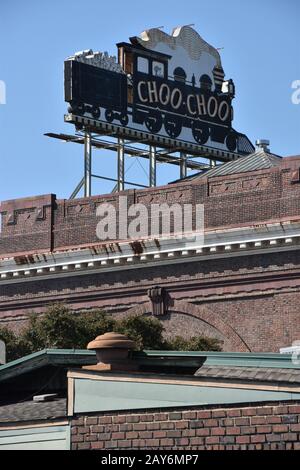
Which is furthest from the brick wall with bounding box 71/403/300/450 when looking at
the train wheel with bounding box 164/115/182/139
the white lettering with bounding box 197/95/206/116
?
the white lettering with bounding box 197/95/206/116

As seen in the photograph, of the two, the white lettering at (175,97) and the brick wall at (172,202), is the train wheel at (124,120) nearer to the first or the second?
the white lettering at (175,97)

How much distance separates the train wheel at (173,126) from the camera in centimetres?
7075

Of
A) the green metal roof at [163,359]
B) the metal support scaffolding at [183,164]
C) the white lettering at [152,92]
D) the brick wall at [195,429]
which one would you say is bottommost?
the brick wall at [195,429]

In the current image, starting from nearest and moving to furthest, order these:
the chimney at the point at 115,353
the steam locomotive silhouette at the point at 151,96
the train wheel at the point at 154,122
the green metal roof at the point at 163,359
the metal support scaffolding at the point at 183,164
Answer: the green metal roof at the point at 163,359
the chimney at the point at 115,353
the steam locomotive silhouette at the point at 151,96
the train wheel at the point at 154,122
the metal support scaffolding at the point at 183,164

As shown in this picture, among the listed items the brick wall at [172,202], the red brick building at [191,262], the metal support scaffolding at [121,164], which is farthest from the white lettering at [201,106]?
the brick wall at [172,202]

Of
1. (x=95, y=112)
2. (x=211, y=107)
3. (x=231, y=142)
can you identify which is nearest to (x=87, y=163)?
(x=95, y=112)

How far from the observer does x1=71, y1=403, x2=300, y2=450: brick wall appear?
2105cm

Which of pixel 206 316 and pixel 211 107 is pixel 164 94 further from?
pixel 206 316

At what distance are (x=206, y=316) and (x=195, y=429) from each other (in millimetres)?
35311

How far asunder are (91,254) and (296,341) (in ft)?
34.1

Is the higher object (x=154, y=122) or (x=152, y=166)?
(x=154, y=122)

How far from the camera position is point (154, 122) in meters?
70.1

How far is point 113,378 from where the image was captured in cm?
2259

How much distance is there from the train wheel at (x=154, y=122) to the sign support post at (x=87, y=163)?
3.58m
